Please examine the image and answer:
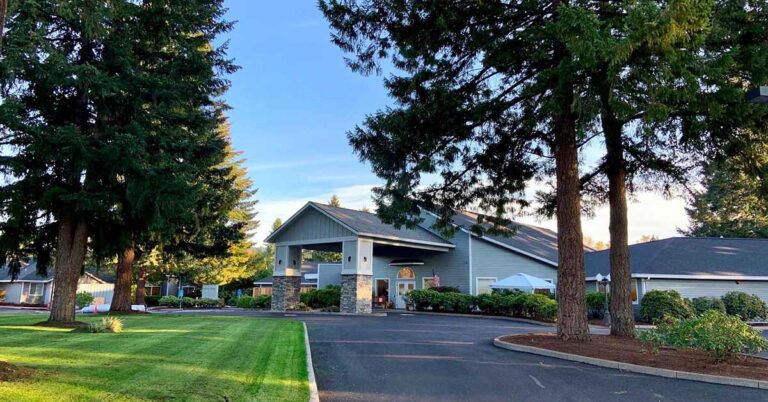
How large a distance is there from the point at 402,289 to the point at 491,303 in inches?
376

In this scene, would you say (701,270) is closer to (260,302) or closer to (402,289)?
(402,289)

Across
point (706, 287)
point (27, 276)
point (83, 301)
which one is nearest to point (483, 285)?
point (706, 287)

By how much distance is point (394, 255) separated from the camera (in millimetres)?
34250

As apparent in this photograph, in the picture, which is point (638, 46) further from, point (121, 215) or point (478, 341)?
point (121, 215)

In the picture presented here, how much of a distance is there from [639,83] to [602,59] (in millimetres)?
928

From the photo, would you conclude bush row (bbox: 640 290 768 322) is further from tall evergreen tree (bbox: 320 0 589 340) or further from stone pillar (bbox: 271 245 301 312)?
stone pillar (bbox: 271 245 301 312)

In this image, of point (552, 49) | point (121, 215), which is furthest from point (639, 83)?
point (121, 215)

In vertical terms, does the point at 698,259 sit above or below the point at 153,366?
above

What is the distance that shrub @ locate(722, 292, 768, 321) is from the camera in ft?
72.0

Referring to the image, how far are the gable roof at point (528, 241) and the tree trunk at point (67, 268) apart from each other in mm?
17388

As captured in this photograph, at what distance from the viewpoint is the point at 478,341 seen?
42.5 ft

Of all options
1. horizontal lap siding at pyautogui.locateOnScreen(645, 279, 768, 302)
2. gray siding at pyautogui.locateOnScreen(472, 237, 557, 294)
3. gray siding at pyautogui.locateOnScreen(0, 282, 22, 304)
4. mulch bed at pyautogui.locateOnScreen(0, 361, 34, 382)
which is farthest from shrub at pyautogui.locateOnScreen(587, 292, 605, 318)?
gray siding at pyautogui.locateOnScreen(0, 282, 22, 304)

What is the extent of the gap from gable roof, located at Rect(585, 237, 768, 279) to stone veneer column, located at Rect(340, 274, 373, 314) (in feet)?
36.8

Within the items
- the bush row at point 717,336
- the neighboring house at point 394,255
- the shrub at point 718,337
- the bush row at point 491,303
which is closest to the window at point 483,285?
the neighboring house at point 394,255
